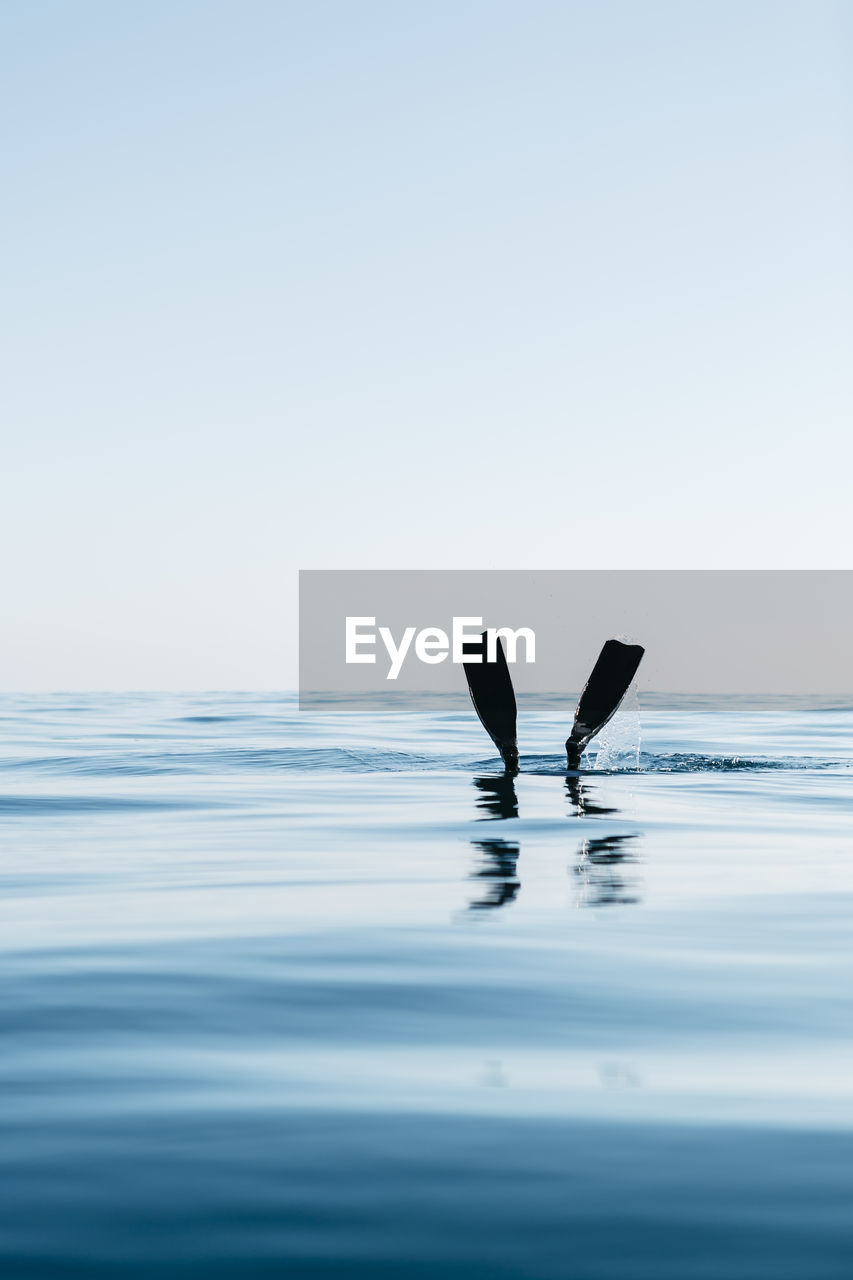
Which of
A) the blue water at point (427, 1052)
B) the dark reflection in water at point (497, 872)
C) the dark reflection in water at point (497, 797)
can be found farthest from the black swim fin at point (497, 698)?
the dark reflection in water at point (497, 872)

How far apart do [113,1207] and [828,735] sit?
861 inches

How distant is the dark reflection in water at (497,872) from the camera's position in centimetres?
602

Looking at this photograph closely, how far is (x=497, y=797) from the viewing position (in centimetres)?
1146

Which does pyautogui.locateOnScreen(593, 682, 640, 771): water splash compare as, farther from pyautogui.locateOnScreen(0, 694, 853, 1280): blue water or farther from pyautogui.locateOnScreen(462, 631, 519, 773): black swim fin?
pyautogui.locateOnScreen(0, 694, 853, 1280): blue water

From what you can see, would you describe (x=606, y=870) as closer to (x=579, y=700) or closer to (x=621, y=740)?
(x=579, y=700)

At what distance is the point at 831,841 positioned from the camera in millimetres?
8445

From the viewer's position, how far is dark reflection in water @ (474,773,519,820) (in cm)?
1020

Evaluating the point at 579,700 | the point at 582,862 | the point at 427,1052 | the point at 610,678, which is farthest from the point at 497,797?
the point at 427,1052

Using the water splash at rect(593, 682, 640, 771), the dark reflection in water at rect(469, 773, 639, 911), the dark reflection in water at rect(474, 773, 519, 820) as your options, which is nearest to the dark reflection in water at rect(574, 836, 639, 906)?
the dark reflection in water at rect(469, 773, 639, 911)

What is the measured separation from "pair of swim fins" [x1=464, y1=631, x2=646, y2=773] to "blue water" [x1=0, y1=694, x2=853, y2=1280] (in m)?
5.09

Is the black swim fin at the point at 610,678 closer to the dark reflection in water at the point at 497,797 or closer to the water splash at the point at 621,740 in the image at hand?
the water splash at the point at 621,740

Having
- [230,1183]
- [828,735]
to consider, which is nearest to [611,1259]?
[230,1183]

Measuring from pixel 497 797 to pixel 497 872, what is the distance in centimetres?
448

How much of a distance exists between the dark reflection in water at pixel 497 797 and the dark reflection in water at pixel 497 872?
1.68 m
